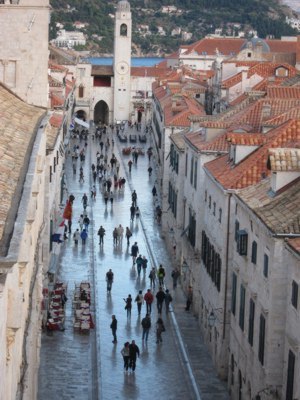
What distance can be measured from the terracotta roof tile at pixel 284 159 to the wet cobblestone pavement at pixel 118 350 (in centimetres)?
687

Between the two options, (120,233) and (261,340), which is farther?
(120,233)

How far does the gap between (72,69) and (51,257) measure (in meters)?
76.1

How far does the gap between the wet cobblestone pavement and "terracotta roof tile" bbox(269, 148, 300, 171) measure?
6.87 metres

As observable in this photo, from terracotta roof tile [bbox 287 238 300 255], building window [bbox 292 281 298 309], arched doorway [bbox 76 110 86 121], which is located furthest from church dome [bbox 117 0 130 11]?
building window [bbox 292 281 298 309]

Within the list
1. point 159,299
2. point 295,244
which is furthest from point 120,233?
point 295,244

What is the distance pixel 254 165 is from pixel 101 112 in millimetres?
98200

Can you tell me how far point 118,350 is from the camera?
3619cm

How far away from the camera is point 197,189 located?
4050 cm

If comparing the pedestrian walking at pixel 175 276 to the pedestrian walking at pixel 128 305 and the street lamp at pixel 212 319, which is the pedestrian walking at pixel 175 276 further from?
the street lamp at pixel 212 319

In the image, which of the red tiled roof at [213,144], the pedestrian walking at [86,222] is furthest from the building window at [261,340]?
the pedestrian walking at [86,222]

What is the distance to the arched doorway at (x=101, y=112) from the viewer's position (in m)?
129

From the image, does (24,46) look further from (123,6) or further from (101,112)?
(123,6)

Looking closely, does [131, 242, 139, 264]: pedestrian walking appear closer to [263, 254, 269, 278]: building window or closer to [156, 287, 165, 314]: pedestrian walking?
[156, 287, 165, 314]: pedestrian walking

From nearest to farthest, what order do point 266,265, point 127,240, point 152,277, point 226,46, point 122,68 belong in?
1. point 266,265
2. point 152,277
3. point 127,240
4. point 122,68
5. point 226,46
